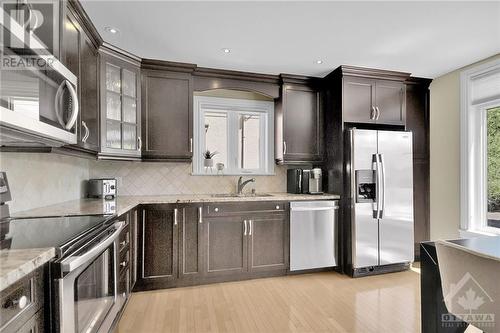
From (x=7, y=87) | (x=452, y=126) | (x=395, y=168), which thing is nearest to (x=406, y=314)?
(x=395, y=168)

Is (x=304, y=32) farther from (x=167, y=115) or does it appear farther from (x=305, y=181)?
(x=305, y=181)

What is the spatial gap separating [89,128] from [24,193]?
26.2 inches

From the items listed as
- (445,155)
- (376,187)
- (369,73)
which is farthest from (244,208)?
(445,155)

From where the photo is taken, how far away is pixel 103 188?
2643 mm

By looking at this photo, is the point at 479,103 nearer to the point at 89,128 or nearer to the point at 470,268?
the point at 470,268

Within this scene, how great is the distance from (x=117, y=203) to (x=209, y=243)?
1.02 m

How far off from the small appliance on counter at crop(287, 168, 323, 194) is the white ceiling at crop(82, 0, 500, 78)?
1312 mm

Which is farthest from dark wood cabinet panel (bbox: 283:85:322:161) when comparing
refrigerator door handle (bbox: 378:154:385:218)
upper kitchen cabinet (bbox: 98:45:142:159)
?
upper kitchen cabinet (bbox: 98:45:142:159)

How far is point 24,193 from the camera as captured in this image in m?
1.83

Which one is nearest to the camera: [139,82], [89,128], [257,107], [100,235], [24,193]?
[100,235]

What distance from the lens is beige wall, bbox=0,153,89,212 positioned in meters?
1.72

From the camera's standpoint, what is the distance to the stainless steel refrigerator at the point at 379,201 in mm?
3023

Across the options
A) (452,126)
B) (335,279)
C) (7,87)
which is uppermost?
(452,126)

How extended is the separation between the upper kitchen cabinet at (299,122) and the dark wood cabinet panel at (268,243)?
32.5 inches
